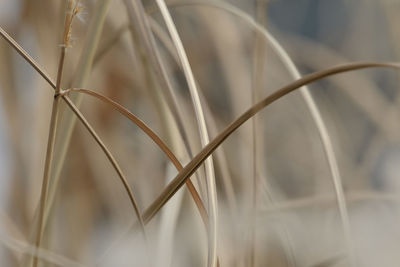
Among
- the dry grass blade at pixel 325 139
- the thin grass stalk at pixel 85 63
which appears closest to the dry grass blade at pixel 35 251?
the thin grass stalk at pixel 85 63

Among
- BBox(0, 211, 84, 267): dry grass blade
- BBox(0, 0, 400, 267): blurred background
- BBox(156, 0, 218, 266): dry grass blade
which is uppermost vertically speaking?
BBox(0, 0, 400, 267): blurred background

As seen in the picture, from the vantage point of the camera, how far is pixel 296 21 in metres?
1.56

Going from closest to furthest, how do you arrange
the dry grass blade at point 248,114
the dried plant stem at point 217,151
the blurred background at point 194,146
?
the dry grass blade at point 248,114, the dried plant stem at point 217,151, the blurred background at point 194,146

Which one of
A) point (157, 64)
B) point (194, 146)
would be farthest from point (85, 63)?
point (194, 146)

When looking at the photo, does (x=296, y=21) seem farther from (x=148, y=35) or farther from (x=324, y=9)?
(x=148, y=35)

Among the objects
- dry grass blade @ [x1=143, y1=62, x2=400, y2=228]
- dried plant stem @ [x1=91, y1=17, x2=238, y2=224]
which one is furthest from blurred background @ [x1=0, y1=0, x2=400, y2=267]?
dry grass blade @ [x1=143, y1=62, x2=400, y2=228]

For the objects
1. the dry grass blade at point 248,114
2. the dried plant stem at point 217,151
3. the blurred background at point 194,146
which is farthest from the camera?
the blurred background at point 194,146

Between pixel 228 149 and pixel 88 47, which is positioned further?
pixel 228 149

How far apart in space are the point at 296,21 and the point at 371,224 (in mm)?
860

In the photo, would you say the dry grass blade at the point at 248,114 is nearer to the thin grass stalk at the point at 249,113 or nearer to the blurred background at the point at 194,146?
the thin grass stalk at the point at 249,113

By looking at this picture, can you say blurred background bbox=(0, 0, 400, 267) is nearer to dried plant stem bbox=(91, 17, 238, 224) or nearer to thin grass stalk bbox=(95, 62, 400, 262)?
dried plant stem bbox=(91, 17, 238, 224)

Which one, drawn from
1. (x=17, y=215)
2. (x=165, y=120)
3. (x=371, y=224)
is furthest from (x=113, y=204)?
(x=165, y=120)

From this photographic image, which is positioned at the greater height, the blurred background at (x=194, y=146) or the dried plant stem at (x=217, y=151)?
the blurred background at (x=194, y=146)

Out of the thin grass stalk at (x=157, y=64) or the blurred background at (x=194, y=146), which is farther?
the blurred background at (x=194, y=146)
